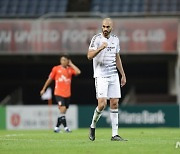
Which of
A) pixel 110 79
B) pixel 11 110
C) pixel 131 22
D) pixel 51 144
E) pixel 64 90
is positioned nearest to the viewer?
pixel 51 144

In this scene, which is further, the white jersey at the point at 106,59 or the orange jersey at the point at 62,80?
the orange jersey at the point at 62,80

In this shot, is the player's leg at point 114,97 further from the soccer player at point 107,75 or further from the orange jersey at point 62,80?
the orange jersey at point 62,80

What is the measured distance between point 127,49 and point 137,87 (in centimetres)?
630

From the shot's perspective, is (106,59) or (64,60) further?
(64,60)

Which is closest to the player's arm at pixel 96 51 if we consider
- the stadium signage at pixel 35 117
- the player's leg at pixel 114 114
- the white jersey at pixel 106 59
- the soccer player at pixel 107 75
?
the soccer player at pixel 107 75

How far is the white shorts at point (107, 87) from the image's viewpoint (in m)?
13.7

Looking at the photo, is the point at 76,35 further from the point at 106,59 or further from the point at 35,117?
the point at 106,59

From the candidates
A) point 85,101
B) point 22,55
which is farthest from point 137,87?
point 22,55

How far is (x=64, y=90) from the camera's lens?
20688mm

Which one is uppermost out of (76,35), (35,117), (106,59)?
(76,35)

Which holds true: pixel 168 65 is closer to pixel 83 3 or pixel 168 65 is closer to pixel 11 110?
pixel 83 3

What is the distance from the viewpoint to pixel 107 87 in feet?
45.0

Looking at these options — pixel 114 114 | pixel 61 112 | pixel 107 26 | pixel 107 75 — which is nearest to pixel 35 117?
pixel 61 112

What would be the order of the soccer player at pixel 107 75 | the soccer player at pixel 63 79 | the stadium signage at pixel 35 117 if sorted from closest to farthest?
the soccer player at pixel 107 75 → the soccer player at pixel 63 79 → the stadium signage at pixel 35 117
